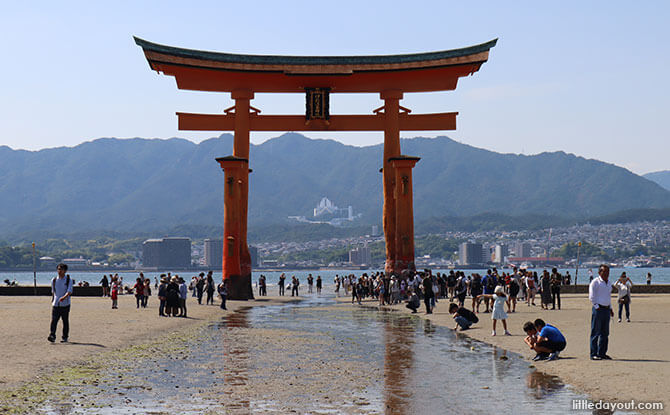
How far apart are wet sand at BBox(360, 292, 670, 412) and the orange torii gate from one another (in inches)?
521

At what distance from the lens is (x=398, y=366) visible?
A: 14.4 meters

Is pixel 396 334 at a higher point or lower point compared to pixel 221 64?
lower

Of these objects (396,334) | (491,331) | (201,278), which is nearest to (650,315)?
(491,331)

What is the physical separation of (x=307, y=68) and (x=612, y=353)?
2705 cm

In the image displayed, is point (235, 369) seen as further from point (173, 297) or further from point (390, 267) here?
point (390, 267)

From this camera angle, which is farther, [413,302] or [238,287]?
[238,287]

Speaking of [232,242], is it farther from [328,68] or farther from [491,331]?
[491,331]

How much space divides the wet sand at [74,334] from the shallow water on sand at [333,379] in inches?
59.3

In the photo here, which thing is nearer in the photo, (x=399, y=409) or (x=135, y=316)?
(x=399, y=409)

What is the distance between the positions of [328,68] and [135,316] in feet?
57.9

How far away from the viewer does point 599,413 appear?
9656mm

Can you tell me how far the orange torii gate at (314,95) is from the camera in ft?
126

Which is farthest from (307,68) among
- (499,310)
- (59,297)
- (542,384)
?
(542,384)

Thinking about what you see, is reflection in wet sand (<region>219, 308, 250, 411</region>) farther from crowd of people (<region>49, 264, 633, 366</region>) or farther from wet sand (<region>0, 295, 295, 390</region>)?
crowd of people (<region>49, 264, 633, 366</region>)
